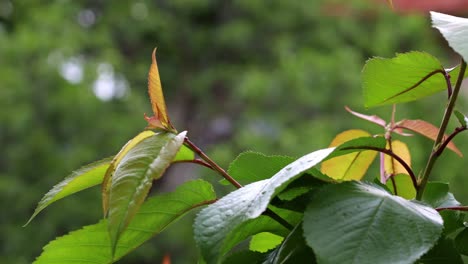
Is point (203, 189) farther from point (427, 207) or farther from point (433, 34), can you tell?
point (433, 34)

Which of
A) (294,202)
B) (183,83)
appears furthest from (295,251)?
(183,83)

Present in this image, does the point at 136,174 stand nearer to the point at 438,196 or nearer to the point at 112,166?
the point at 112,166

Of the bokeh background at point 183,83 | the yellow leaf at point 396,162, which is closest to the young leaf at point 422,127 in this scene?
the yellow leaf at point 396,162

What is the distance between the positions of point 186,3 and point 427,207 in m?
4.56

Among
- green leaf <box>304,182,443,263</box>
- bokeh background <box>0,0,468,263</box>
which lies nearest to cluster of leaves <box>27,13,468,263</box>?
green leaf <box>304,182,443,263</box>

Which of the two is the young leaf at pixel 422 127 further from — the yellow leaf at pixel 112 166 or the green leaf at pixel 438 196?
the yellow leaf at pixel 112 166

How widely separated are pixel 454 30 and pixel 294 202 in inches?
3.7

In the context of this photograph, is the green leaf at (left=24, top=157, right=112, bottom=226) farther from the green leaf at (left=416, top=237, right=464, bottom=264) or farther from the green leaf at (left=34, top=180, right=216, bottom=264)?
the green leaf at (left=416, top=237, right=464, bottom=264)

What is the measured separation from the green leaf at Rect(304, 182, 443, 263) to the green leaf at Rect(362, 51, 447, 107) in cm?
7

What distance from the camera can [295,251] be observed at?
0.29 meters

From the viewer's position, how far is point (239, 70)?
4785 millimetres

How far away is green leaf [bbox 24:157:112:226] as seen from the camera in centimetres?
30

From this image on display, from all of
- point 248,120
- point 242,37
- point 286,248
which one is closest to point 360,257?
point 286,248

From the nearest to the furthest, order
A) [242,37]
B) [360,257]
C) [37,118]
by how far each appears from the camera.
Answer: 1. [360,257]
2. [37,118]
3. [242,37]
